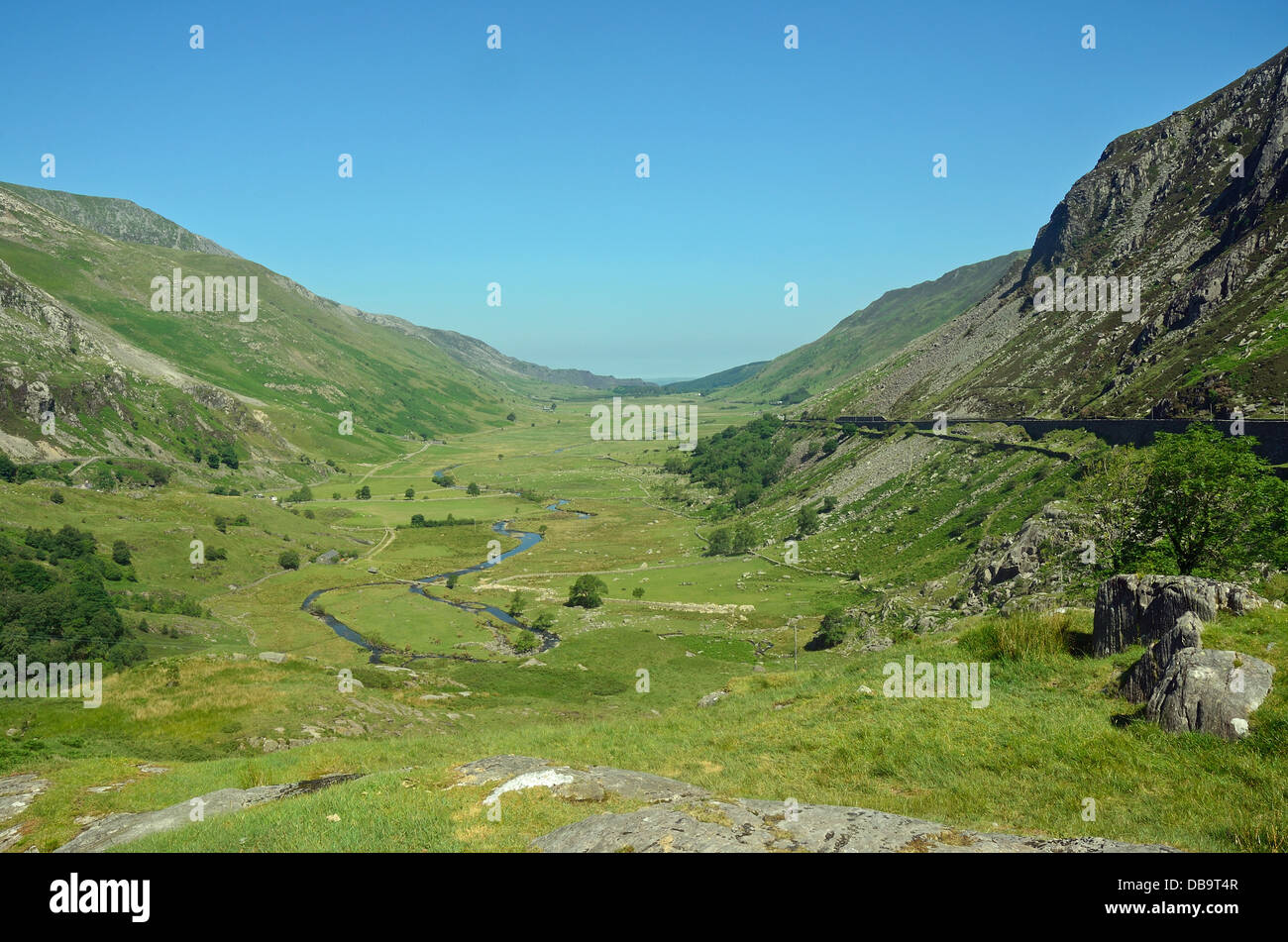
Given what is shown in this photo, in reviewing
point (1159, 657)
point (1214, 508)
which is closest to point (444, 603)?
point (1214, 508)

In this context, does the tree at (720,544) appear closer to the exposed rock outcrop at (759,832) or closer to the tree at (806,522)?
the tree at (806,522)

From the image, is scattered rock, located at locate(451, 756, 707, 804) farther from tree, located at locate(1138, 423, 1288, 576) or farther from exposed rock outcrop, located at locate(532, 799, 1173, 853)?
tree, located at locate(1138, 423, 1288, 576)

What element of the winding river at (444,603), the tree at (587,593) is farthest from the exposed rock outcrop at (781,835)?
the tree at (587,593)

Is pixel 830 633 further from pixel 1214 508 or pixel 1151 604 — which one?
pixel 1151 604

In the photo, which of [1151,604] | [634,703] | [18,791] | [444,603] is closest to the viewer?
[1151,604]
